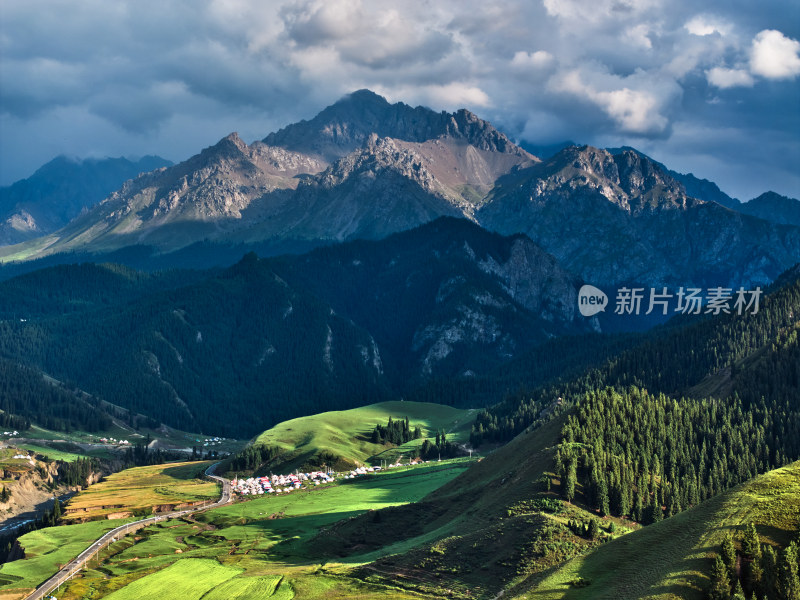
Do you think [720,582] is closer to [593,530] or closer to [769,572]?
[769,572]

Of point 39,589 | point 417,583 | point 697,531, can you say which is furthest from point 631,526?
point 39,589

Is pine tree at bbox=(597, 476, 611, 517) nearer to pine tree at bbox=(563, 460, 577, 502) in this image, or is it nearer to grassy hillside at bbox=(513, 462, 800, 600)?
pine tree at bbox=(563, 460, 577, 502)

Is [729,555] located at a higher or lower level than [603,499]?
higher

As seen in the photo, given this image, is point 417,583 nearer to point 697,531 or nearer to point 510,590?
point 510,590

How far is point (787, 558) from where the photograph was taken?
95938 millimetres

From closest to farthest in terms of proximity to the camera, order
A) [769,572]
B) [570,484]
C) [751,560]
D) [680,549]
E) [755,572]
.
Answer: [769,572]
[755,572]
[751,560]
[680,549]
[570,484]

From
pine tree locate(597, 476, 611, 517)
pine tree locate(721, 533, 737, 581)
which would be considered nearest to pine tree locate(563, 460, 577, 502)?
pine tree locate(597, 476, 611, 517)

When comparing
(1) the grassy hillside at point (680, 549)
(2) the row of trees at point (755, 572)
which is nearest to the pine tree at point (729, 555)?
(2) the row of trees at point (755, 572)

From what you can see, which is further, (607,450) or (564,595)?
(607,450)

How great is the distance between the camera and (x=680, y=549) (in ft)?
353

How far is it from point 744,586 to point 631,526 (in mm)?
72078

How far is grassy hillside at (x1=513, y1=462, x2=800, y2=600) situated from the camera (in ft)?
332

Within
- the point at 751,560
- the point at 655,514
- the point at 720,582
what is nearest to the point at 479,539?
the point at 655,514

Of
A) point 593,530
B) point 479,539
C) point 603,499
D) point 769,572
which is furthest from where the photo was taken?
point 603,499
